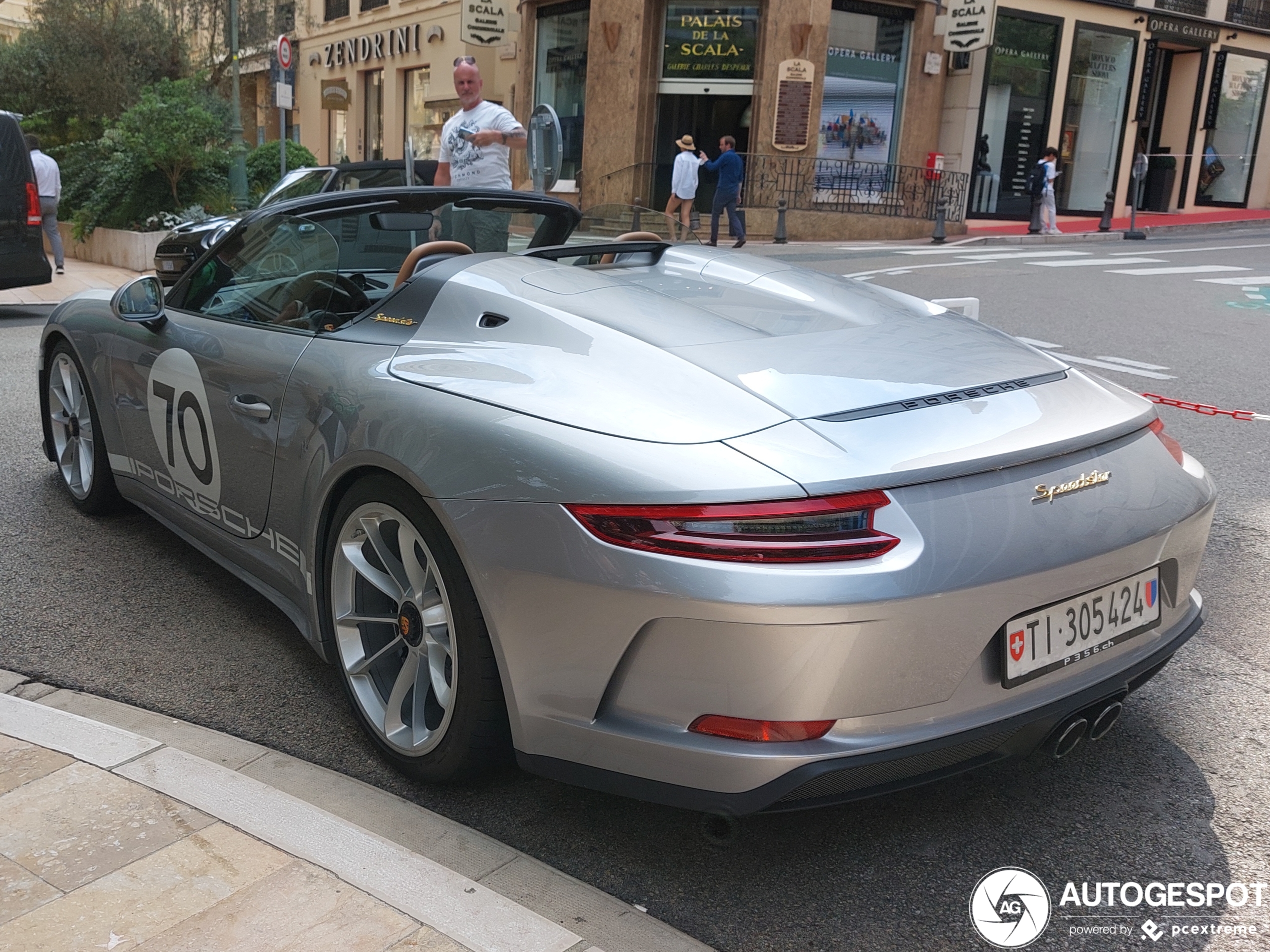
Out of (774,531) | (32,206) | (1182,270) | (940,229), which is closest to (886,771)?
(774,531)

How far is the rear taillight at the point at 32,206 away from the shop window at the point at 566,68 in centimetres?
1609

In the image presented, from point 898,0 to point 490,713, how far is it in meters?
25.2

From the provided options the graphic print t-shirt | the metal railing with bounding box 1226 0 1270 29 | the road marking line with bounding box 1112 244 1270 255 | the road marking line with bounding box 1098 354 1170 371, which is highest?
the metal railing with bounding box 1226 0 1270 29

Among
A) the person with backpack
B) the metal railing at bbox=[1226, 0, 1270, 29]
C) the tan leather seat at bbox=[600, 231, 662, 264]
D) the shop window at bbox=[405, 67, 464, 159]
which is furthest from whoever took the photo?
the shop window at bbox=[405, 67, 464, 159]

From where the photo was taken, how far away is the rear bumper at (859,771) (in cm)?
212

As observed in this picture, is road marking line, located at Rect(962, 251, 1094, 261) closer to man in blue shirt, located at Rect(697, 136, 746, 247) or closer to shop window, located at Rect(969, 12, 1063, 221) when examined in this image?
man in blue shirt, located at Rect(697, 136, 746, 247)

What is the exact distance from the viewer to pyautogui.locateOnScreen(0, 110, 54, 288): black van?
33.9 ft

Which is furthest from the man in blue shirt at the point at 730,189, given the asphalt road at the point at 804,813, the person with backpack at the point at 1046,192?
the asphalt road at the point at 804,813

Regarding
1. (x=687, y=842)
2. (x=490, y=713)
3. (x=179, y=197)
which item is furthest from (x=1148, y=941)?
(x=179, y=197)

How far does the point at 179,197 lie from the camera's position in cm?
1585

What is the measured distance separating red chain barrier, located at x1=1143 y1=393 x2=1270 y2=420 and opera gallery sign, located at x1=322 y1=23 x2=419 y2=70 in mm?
28099

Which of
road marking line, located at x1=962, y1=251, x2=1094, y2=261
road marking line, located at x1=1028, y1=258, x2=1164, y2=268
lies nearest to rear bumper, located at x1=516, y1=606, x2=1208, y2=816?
road marking line, located at x1=1028, y1=258, x2=1164, y2=268

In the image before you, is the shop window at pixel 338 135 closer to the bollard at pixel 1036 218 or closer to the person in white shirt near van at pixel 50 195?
the bollard at pixel 1036 218

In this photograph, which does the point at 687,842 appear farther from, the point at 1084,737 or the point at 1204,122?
the point at 1204,122
